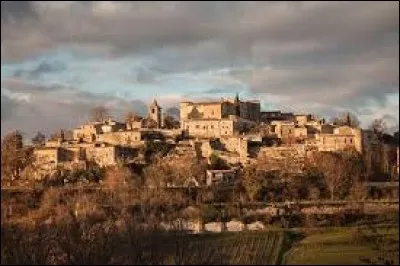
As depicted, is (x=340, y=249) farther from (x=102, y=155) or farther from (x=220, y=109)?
(x=220, y=109)

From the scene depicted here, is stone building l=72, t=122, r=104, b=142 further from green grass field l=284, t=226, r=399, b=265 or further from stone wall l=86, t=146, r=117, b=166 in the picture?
green grass field l=284, t=226, r=399, b=265

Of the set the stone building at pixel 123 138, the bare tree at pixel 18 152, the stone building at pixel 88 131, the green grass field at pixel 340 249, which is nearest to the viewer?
the green grass field at pixel 340 249

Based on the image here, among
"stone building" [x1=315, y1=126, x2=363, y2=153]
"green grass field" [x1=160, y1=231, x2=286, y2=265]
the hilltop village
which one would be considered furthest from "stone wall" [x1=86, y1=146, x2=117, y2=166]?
"green grass field" [x1=160, y1=231, x2=286, y2=265]

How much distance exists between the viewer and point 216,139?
155 ft

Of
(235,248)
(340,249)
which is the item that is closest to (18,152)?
(235,248)

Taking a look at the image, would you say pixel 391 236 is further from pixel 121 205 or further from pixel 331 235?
pixel 121 205

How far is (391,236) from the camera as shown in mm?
25484

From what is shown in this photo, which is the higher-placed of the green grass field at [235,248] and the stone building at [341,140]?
the stone building at [341,140]

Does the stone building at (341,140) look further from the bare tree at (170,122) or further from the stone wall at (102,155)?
the bare tree at (170,122)

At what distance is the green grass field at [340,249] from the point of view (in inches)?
878

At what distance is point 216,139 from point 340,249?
23404mm

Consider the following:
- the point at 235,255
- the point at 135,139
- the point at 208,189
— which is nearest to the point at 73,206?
the point at 208,189

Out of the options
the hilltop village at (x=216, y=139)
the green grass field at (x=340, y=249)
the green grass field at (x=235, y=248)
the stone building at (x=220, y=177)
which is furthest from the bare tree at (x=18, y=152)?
the green grass field at (x=340, y=249)

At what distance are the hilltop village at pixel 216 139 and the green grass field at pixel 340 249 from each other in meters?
11.0
